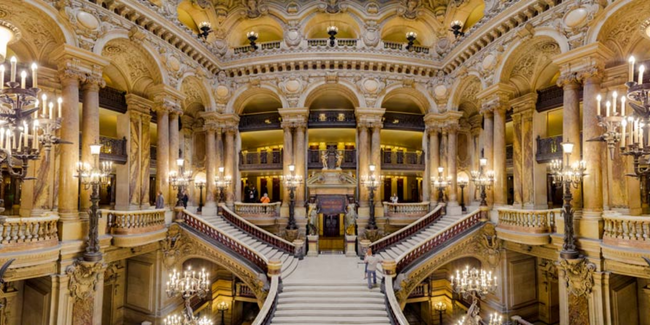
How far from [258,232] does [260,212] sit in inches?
96.7

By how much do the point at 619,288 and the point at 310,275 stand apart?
9.92 m

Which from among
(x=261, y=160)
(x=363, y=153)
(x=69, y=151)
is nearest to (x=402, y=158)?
(x=363, y=153)

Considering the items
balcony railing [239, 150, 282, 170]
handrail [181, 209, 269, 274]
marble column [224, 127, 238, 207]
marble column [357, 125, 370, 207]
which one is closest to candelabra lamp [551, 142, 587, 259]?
handrail [181, 209, 269, 274]

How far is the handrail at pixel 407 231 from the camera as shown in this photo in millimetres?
16230

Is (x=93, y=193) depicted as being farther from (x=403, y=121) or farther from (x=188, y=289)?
(x=403, y=121)

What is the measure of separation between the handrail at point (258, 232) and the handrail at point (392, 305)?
207 inches

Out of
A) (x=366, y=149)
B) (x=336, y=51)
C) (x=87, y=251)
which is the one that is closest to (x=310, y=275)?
(x=87, y=251)

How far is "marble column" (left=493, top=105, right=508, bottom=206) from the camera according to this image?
15625 millimetres

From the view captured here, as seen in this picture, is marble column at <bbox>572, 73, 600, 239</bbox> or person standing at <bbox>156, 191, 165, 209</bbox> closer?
marble column at <bbox>572, 73, 600, 239</bbox>

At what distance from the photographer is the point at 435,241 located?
47.4ft

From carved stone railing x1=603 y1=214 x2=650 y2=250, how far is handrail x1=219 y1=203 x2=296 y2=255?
11442 mm

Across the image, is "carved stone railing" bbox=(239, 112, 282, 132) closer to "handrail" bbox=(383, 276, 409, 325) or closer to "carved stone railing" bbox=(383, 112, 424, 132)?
"carved stone railing" bbox=(383, 112, 424, 132)

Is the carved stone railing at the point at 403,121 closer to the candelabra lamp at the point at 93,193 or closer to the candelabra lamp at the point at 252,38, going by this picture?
the candelabra lamp at the point at 252,38

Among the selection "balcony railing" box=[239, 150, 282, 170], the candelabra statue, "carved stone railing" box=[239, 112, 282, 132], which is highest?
"carved stone railing" box=[239, 112, 282, 132]
